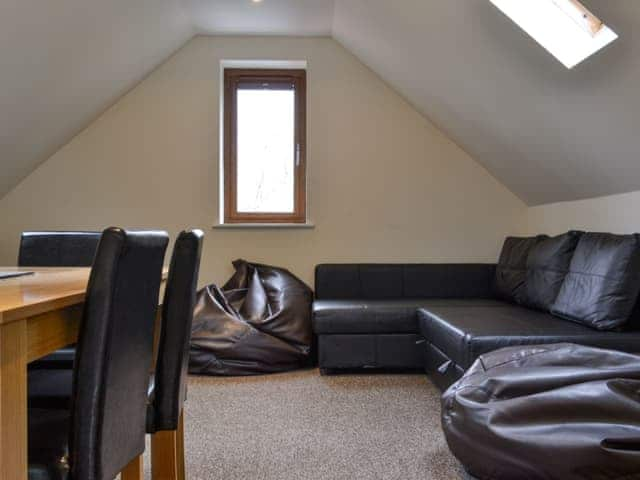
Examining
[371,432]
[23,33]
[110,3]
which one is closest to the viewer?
[371,432]

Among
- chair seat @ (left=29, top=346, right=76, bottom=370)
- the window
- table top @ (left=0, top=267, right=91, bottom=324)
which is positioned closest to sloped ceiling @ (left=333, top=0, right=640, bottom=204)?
the window

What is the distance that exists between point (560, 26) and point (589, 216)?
52.5 inches

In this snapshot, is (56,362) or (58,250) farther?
(58,250)

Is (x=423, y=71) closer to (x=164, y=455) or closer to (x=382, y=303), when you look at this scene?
(x=382, y=303)

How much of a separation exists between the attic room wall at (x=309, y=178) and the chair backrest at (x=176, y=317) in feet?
7.78

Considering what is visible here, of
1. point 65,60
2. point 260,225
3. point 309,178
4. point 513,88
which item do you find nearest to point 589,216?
point 513,88

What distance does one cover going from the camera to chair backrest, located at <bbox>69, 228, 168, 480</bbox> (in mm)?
873

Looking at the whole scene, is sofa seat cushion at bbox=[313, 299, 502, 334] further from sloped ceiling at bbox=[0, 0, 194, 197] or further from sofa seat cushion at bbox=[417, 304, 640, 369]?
sloped ceiling at bbox=[0, 0, 194, 197]

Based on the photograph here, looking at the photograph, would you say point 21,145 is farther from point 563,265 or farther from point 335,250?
point 563,265

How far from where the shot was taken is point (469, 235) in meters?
3.76

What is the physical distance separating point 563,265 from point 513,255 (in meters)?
0.60

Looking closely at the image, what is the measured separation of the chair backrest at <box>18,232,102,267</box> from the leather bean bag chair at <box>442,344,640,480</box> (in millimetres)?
1620

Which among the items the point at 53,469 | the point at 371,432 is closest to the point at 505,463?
the point at 371,432

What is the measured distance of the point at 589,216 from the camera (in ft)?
9.75
